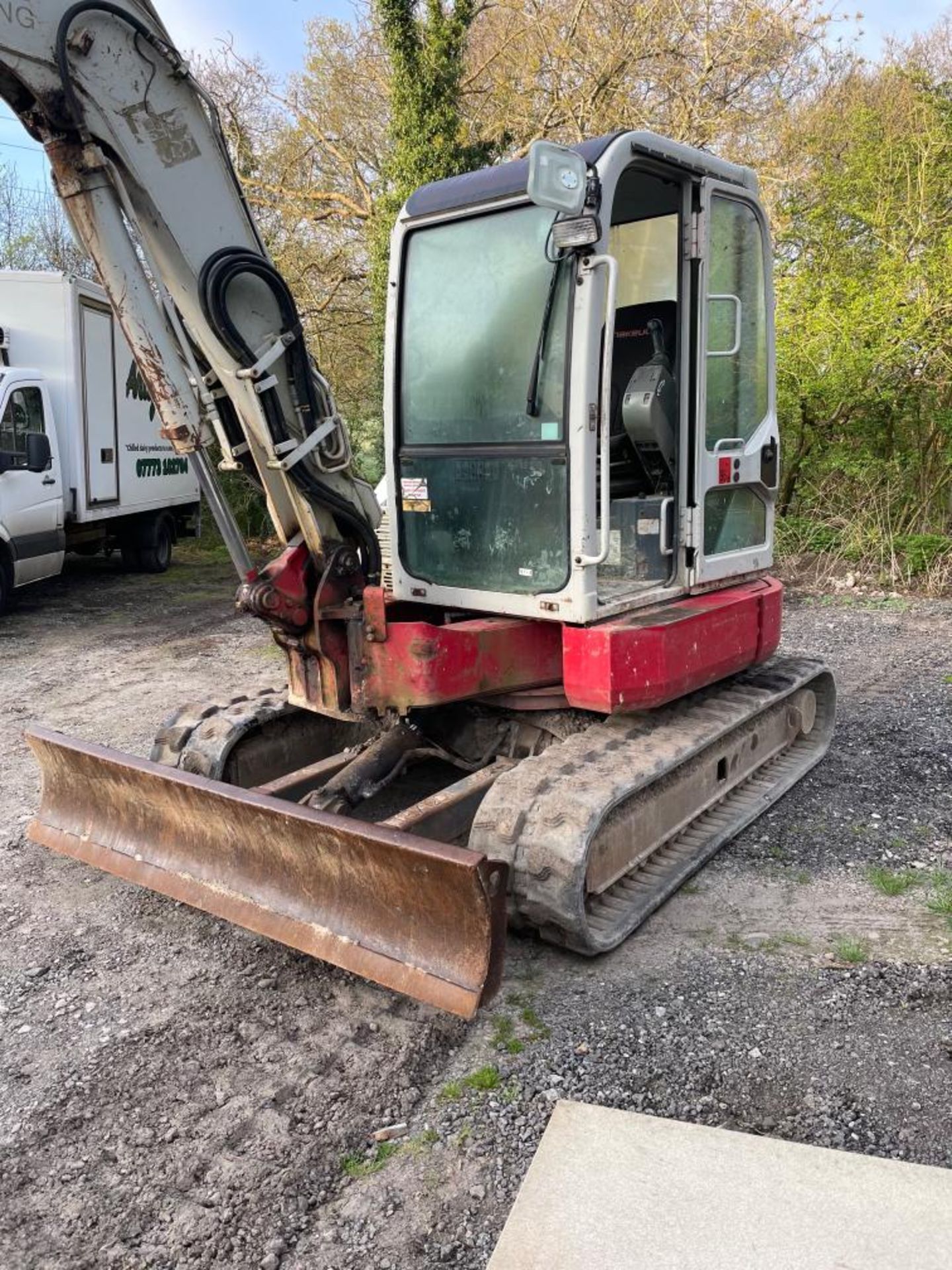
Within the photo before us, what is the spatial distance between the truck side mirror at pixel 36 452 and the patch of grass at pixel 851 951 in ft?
25.8

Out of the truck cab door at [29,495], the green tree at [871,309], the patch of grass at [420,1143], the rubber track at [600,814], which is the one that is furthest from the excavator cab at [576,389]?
the green tree at [871,309]

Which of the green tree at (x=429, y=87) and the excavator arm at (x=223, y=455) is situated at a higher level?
the green tree at (x=429, y=87)

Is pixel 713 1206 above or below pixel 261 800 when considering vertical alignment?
below

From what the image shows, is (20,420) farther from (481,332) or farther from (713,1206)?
(713,1206)

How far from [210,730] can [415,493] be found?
133 cm

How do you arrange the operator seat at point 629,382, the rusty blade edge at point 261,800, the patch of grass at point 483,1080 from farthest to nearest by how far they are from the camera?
the operator seat at point 629,382, the rusty blade edge at point 261,800, the patch of grass at point 483,1080

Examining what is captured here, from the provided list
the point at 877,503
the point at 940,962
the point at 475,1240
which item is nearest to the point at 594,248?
the point at 940,962

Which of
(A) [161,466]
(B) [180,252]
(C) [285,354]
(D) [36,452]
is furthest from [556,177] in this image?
(A) [161,466]

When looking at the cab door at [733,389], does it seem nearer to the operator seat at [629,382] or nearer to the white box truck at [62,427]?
the operator seat at [629,382]

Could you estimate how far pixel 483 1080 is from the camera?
2.78 m

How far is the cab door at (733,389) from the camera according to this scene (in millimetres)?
4191

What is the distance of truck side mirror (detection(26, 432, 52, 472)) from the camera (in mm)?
8812

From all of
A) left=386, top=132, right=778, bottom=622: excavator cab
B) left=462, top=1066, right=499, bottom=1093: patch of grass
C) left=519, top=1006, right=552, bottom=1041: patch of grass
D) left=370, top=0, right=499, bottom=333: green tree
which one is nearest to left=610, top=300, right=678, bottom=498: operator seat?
left=386, top=132, right=778, bottom=622: excavator cab

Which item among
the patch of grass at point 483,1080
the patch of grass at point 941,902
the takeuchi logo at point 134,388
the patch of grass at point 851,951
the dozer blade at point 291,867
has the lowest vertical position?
the patch of grass at point 483,1080
